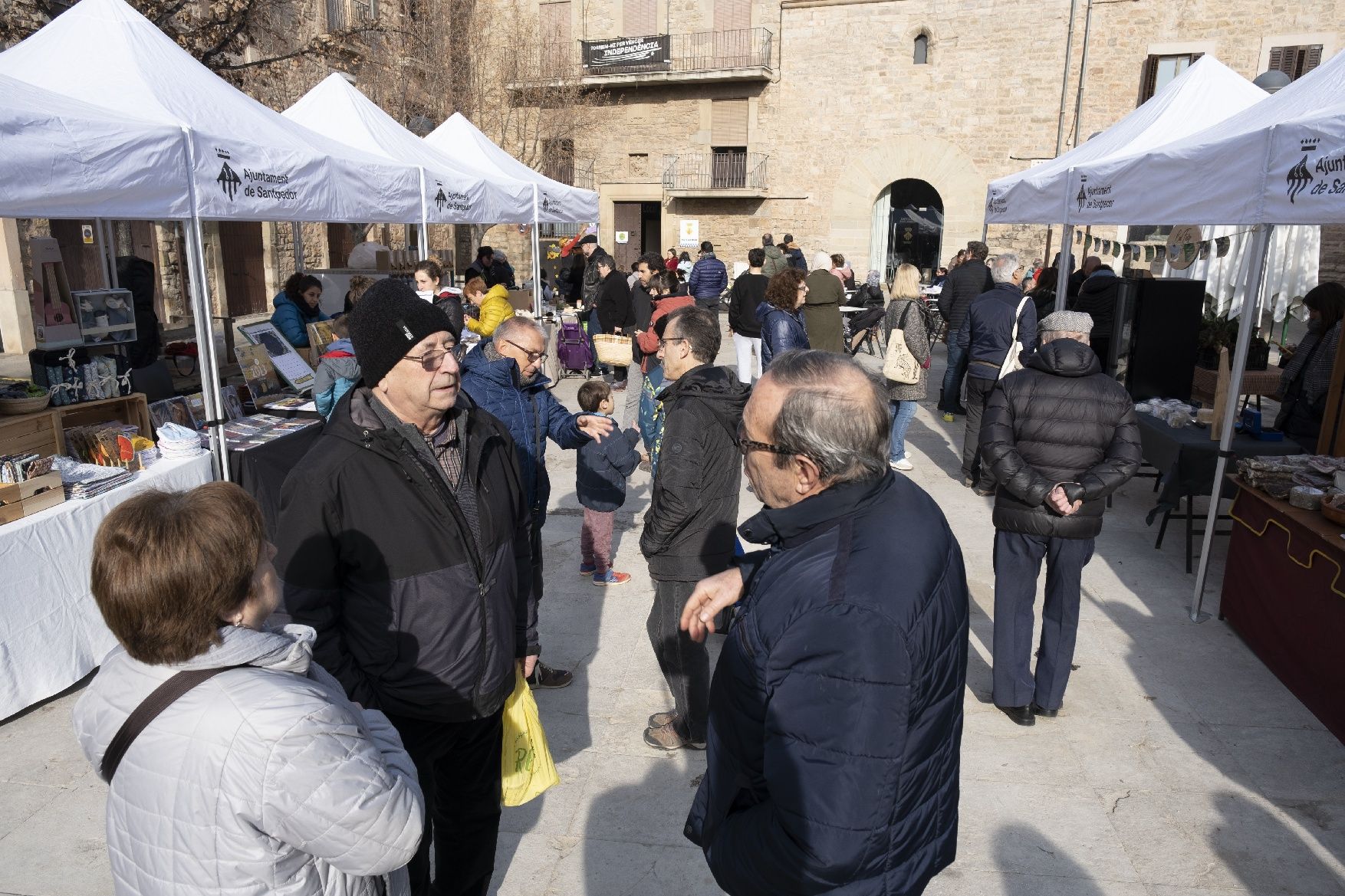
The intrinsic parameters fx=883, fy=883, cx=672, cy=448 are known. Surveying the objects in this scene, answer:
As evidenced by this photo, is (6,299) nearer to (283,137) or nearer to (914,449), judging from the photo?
(283,137)

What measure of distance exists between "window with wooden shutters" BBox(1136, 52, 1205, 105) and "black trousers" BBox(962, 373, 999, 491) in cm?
1565

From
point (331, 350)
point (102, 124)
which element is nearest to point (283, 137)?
point (331, 350)

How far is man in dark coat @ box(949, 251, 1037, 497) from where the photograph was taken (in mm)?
7074

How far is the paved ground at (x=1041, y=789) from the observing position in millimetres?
2840

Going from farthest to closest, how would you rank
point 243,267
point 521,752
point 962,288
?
point 243,267 < point 962,288 < point 521,752

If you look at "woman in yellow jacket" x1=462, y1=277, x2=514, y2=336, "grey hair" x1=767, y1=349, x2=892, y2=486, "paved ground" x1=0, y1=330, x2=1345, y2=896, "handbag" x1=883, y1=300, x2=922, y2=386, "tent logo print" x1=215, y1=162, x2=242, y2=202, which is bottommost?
"paved ground" x1=0, y1=330, x2=1345, y2=896

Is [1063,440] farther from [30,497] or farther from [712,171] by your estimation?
[712,171]

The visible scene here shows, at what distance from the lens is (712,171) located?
920 inches

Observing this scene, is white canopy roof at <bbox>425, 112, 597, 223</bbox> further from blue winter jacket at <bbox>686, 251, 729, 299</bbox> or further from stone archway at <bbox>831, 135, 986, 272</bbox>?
stone archway at <bbox>831, 135, 986, 272</bbox>

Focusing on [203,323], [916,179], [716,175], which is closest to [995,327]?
[203,323]

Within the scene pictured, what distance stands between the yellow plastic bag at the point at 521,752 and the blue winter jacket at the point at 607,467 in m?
2.20

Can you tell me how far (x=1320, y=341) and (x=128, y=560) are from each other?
259 inches

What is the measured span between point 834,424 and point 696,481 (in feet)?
5.58

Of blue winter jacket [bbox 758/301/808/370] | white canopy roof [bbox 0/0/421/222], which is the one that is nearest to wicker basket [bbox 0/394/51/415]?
white canopy roof [bbox 0/0/421/222]
